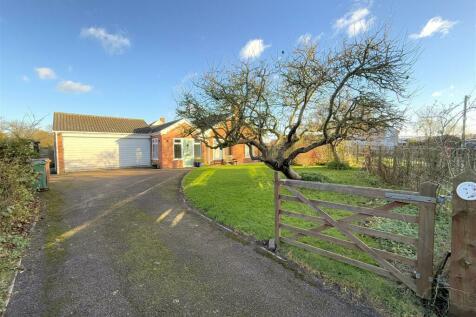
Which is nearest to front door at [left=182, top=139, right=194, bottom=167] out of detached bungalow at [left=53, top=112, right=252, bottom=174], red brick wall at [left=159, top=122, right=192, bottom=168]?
detached bungalow at [left=53, top=112, right=252, bottom=174]

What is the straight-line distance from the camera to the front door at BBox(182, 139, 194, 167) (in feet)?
64.3

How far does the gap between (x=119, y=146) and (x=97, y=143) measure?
1560 millimetres

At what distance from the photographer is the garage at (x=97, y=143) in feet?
52.6

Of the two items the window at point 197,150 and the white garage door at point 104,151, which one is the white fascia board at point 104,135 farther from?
the window at point 197,150

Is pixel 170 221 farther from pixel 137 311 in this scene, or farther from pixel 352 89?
pixel 352 89

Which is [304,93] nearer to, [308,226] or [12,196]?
[308,226]

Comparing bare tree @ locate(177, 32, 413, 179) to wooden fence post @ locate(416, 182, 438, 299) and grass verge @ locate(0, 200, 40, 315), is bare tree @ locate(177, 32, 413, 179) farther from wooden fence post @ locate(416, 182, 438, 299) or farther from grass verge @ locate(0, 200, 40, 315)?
grass verge @ locate(0, 200, 40, 315)

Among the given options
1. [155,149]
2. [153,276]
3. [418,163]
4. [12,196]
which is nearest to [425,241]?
[153,276]

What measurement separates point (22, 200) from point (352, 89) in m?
10.1

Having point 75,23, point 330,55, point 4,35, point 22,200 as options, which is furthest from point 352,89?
point 75,23

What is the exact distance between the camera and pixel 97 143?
57.4ft

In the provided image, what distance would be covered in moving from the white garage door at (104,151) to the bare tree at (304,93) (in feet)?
38.3

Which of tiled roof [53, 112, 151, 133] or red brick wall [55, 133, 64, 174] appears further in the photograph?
tiled roof [53, 112, 151, 133]

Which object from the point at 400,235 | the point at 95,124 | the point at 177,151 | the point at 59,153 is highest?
the point at 95,124
